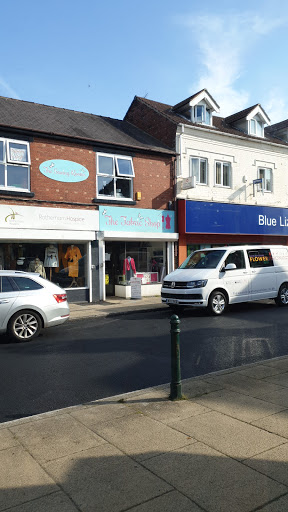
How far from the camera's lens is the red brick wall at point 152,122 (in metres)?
18.3

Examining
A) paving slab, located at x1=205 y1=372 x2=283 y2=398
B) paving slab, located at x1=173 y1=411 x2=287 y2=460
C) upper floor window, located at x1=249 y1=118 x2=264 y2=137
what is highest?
upper floor window, located at x1=249 y1=118 x2=264 y2=137

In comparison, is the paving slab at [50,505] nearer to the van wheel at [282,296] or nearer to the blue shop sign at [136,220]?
the van wheel at [282,296]

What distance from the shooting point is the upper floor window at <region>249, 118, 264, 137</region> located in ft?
70.4

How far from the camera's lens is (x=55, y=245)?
14805 millimetres

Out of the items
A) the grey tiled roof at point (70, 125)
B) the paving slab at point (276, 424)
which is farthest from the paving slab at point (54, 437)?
the grey tiled roof at point (70, 125)

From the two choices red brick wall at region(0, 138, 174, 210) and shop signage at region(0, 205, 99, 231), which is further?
red brick wall at region(0, 138, 174, 210)

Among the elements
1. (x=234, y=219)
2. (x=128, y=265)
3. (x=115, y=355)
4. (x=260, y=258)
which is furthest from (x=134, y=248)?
(x=115, y=355)

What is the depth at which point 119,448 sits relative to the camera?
356 cm

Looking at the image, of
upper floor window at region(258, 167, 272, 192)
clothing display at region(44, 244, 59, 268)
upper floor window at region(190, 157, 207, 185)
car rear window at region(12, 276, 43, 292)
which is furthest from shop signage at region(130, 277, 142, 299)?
upper floor window at region(258, 167, 272, 192)

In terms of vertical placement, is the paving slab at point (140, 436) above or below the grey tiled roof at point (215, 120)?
below

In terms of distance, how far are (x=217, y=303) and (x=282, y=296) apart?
2939 millimetres

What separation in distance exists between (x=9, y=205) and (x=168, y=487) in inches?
472

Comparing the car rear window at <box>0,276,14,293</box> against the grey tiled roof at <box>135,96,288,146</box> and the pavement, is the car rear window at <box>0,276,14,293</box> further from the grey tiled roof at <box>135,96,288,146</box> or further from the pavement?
the grey tiled roof at <box>135,96,288,146</box>

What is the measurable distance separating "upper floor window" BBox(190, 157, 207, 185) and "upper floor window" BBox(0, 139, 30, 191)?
24.3 ft
